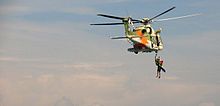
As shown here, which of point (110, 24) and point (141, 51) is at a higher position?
point (110, 24)

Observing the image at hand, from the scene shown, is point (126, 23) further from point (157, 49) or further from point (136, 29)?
point (157, 49)

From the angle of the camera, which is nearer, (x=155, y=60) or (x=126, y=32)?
(x=155, y=60)

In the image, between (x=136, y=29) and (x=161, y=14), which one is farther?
(x=136, y=29)

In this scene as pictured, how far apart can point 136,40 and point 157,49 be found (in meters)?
6.12

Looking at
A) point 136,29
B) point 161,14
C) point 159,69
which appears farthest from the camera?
point 136,29

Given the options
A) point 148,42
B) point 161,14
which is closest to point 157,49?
point 148,42

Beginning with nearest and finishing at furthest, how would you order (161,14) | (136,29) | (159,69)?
(159,69) < (161,14) < (136,29)

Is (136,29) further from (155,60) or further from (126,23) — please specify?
(155,60)

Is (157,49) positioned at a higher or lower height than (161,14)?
lower

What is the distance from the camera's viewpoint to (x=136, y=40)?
10094 centimetres

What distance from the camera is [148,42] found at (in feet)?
337

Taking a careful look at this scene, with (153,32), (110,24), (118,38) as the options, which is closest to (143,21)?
(153,32)

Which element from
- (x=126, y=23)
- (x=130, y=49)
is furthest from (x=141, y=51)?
(x=126, y=23)

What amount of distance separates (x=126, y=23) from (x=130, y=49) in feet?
→ 28.0
